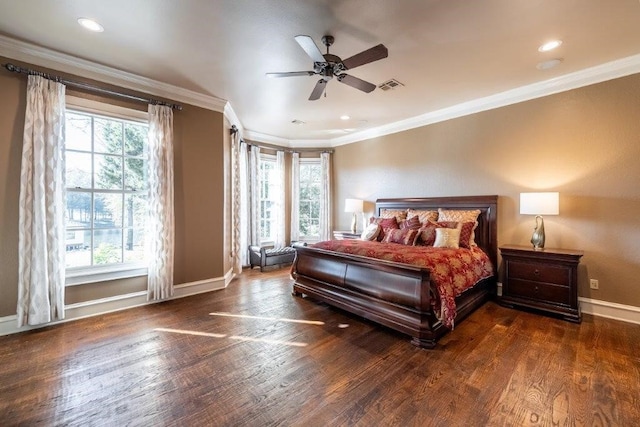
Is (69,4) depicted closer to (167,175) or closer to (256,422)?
(167,175)

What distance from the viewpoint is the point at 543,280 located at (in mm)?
3139

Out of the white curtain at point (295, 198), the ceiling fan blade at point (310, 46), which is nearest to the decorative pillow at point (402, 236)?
the ceiling fan blade at point (310, 46)

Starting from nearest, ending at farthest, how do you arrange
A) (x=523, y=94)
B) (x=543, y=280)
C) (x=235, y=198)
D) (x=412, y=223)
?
(x=543, y=280) → (x=523, y=94) → (x=412, y=223) → (x=235, y=198)

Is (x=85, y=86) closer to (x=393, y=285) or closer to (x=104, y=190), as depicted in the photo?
(x=104, y=190)

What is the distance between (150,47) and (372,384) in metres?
3.67

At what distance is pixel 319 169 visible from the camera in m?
6.47

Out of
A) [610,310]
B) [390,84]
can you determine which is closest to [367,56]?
[390,84]

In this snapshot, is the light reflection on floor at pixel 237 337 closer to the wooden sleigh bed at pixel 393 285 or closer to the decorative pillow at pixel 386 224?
the wooden sleigh bed at pixel 393 285

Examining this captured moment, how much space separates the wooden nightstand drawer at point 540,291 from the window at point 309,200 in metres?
3.99

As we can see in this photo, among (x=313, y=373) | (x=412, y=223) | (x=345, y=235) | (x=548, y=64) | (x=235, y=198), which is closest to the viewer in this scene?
(x=313, y=373)

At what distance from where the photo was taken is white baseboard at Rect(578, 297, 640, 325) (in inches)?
115

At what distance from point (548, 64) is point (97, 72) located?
5.15 m

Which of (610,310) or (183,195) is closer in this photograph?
(610,310)

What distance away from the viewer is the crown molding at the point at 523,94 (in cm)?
299
